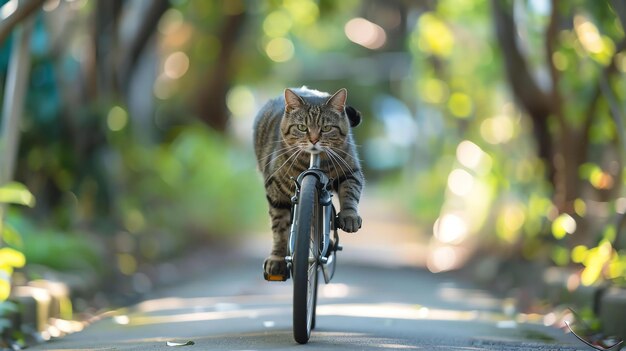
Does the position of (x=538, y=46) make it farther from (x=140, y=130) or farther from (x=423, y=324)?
(x=423, y=324)

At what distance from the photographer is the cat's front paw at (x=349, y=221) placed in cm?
814

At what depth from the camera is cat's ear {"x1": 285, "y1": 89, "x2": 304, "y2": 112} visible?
322 inches

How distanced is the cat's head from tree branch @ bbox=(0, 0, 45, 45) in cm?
324

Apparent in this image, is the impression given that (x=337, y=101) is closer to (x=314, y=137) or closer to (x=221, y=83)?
(x=314, y=137)

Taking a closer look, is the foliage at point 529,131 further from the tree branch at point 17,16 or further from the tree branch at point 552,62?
the tree branch at point 17,16

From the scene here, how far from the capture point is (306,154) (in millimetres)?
8430

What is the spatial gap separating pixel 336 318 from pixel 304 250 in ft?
10.5

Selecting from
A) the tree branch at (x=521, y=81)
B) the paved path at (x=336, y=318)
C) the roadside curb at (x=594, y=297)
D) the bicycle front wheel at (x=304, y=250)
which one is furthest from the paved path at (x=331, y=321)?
the tree branch at (x=521, y=81)

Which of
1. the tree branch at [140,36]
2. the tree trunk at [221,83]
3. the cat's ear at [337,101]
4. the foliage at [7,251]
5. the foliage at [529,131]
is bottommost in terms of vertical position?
the foliage at [7,251]

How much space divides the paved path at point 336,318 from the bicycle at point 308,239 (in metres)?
0.26

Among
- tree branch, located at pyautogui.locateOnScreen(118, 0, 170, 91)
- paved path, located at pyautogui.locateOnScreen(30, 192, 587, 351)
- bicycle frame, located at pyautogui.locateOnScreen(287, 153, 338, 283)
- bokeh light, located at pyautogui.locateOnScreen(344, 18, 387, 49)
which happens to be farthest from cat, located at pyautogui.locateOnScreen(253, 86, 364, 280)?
bokeh light, located at pyautogui.locateOnScreen(344, 18, 387, 49)

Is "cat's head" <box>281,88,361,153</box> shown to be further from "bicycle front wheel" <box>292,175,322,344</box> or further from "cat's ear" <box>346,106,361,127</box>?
"cat's ear" <box>346,106,361,127</box>

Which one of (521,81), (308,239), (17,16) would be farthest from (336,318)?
(521,81)

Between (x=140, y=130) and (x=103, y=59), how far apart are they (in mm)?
2840
